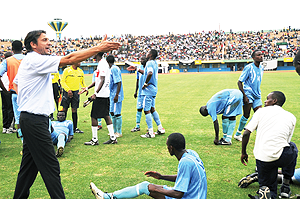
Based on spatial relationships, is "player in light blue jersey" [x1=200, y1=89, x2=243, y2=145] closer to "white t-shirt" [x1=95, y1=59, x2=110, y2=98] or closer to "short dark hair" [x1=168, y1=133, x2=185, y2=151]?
"white t-shirt" [x1=95, y1=59, x2=110, y2=98]

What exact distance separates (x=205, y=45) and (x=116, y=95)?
179 feet

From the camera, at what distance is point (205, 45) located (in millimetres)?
57969

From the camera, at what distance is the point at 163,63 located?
51.6 meters

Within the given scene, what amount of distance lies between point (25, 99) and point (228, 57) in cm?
5254

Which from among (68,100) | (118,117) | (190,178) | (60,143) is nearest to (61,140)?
(60,143)

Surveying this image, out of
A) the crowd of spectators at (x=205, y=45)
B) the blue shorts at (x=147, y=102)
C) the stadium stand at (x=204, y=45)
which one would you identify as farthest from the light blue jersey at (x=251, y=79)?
the crowd of spectators at (x=205, y=45)

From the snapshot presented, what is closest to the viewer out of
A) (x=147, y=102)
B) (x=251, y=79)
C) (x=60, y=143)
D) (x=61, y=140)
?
(x=60, y=143)

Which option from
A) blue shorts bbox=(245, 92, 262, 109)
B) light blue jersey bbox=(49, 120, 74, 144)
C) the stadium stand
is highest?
the stadium stand

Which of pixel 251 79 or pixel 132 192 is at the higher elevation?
pixel 251 79

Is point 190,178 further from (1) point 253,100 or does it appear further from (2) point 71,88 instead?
(2) point 71,88

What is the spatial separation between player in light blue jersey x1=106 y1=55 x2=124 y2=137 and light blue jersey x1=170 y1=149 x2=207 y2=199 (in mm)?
4299

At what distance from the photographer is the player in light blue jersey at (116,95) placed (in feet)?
22.9

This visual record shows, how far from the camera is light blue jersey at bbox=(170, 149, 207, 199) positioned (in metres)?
2.82

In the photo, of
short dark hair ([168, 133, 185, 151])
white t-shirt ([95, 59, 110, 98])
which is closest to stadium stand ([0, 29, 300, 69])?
white t-shirt ([95, 59, 110, 98])
